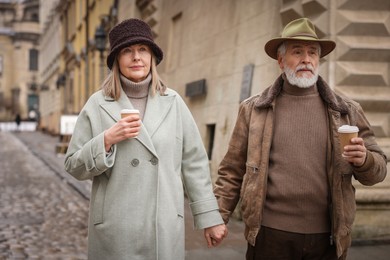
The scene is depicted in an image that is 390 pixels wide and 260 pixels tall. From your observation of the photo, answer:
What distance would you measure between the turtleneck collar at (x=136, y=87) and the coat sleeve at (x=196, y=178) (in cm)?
22

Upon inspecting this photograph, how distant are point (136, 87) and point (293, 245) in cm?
122

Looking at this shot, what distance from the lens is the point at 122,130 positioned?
3021 millimetres

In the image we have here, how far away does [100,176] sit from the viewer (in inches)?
127

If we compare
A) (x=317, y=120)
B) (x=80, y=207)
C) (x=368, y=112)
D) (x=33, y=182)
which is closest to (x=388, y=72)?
(x=368, y=112)

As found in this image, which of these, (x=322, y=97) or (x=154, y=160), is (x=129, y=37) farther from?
(x=322, y=97)

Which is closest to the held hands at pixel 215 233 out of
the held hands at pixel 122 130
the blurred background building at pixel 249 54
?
the held hands at pixel 122 130

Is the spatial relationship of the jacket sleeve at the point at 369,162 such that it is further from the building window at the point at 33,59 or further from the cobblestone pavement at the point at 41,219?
the building window at the point at 33,59

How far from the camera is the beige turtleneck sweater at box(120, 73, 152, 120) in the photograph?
3.26m

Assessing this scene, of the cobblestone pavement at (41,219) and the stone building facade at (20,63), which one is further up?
the stone building facade at (20,63)

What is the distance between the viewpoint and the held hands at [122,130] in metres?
3.01

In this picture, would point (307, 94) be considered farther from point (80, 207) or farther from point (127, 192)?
point (80, 207)

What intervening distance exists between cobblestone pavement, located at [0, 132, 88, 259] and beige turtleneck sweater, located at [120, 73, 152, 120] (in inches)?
134

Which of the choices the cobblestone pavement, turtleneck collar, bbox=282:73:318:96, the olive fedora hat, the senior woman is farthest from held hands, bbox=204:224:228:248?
the cobblestone pavement

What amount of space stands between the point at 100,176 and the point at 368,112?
4.37 metres
